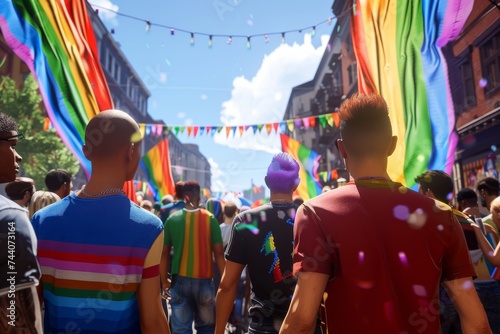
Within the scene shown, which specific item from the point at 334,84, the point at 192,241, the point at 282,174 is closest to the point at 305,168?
Result: the point at 192,241

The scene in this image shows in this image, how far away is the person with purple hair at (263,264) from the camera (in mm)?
2891

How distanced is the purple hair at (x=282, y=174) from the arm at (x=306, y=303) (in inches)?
63.7

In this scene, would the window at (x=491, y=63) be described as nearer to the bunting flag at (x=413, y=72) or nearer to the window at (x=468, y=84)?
the window at (x=468, y=84)

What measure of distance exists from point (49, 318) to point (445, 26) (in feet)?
12.6

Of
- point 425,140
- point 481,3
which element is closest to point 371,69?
point 425,140

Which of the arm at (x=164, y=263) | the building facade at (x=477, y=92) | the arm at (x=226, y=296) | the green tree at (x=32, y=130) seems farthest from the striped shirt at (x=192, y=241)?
the green tree at (x=32, y=130)

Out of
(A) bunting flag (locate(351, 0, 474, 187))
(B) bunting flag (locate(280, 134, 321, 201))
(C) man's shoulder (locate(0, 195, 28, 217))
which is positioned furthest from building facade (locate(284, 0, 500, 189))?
(C) man's shoulder (locate(0, 195, 28, 217))

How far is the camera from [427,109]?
3.39m

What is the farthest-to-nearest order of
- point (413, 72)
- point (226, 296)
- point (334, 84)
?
point (334, 84) → point (413, 72) → point (226, 296)

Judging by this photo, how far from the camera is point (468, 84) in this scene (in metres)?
16.1

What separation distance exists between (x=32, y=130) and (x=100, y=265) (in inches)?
958

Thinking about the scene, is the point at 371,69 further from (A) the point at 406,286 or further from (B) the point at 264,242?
(A) the point at 406,286

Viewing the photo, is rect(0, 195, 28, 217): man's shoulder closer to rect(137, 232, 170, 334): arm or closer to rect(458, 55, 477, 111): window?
rect(137, 232, 170, 334): arm

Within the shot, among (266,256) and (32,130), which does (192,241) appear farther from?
(32,130)
